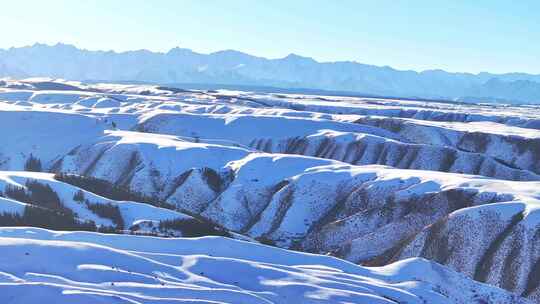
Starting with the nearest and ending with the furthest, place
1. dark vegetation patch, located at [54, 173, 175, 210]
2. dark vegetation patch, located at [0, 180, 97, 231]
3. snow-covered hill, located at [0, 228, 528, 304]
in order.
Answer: snow-covered hill, located at [0, 228, 528, 304], dark vegetation patch, located at [0, 180, 97, 231], dark vegetation patch, located at [54, 173, 175, 210]

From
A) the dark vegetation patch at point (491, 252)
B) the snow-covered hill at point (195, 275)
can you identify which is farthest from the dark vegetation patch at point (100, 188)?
the dark vegetation patch at point (491, 252)

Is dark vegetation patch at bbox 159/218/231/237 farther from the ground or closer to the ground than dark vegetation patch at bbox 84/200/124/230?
closer to the ground

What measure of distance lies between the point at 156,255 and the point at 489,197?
34.6 meters

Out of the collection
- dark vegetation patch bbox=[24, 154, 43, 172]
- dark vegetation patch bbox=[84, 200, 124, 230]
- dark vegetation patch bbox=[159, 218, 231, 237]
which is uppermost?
dark vegetation patch bbox=[84, 200, 124, 230]

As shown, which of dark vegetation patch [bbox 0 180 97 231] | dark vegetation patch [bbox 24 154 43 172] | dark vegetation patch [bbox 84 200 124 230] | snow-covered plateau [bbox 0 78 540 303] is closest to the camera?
snow-covered plateau [bbox 0 78 540 303]

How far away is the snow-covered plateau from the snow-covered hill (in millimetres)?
95

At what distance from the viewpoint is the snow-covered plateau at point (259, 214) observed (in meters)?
29.2

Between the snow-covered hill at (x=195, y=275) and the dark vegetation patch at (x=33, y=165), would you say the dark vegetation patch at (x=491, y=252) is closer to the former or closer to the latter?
the snow-covered hill at (x=195, y=275)

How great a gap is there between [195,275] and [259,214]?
41120 millimetres

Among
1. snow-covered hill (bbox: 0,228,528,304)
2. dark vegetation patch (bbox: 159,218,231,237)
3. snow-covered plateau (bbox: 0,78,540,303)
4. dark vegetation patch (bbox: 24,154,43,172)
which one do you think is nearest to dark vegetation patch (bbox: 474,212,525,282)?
snow-covered plateau (bbox: 0,78,540,303)

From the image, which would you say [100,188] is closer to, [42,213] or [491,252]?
[42,213]

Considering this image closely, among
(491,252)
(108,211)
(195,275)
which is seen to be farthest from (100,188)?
(195,275)

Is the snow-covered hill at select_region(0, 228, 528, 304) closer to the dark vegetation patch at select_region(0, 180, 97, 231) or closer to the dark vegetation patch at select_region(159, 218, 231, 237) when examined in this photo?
the dark vegetation patch at select_region(0, 180, 97, 231)

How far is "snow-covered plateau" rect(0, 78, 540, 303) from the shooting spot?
29250mm
